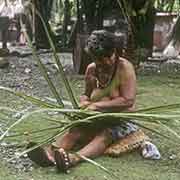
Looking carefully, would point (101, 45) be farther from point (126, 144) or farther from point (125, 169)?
point (125, 169)

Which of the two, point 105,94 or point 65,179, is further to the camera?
point 105,94

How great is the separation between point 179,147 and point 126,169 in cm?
62

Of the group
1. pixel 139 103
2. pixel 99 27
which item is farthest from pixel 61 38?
pixel 139 103

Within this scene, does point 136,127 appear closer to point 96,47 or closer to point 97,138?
point 97,138

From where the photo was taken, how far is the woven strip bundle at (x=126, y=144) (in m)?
3.55

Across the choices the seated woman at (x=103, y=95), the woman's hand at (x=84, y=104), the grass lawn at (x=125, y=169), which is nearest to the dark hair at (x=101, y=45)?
the seated woman at (x=103, y=95)

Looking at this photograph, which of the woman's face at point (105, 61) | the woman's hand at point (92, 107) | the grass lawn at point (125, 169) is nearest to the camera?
the grass lawn at point (125, 169)

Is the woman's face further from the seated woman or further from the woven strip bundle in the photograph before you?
the woven strip bundle

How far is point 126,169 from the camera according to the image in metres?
3.30

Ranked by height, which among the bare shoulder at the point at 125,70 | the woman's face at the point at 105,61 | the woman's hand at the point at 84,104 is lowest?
the woman's hand at the point at 84,104

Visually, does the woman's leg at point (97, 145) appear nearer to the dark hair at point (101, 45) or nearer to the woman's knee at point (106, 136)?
the woman's knee at point (106, 136)

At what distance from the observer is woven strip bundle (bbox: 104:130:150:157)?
11.6ft

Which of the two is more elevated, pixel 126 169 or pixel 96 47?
pixel 96 47

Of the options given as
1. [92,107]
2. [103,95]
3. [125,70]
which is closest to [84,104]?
[92,107]
